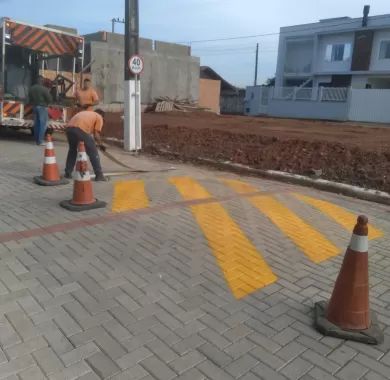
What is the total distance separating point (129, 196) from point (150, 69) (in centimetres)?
2292

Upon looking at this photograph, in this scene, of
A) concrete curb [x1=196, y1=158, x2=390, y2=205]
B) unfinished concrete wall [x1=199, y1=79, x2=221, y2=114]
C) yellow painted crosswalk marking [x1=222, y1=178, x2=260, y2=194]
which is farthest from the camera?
unfinished concrete wall [x1=199, y1=79, x2=221, y2=114]

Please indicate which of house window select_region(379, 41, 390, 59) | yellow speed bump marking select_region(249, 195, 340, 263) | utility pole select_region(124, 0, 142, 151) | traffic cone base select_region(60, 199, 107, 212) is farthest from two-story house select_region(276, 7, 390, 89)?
traffic cone base select_region(60, 199, 107, 212)

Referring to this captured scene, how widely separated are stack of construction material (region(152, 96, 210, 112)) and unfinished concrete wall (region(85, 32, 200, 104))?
0.65 meters

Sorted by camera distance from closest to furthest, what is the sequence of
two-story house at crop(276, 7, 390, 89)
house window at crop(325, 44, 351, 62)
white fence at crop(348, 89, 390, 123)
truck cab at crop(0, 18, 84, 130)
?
1. truck cab at crop(0, 18, 84, 130)
2. white fence at crop(348, 89, 390, 123)
3. two-story house at crop(276, 7, 390, 89)
4. house window at crop(325, 44, 351, 62)

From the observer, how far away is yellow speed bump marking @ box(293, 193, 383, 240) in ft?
18.3

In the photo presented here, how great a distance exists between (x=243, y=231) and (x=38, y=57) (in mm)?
9786

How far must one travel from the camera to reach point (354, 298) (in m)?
3.11

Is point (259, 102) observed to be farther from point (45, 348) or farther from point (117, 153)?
point (45, 348)

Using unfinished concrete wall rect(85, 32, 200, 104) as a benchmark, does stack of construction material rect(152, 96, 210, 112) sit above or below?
below

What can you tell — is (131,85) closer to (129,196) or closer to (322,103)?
(129,196)

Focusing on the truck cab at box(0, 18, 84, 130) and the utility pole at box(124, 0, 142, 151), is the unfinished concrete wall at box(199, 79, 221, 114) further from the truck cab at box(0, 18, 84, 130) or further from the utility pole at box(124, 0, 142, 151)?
the utility pole at box(124, 0, 142, 151)

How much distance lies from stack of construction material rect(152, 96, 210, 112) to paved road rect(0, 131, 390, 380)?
820 inches

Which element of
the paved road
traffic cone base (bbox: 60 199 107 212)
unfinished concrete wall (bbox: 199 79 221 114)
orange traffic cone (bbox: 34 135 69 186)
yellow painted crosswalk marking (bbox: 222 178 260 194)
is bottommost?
the paved road

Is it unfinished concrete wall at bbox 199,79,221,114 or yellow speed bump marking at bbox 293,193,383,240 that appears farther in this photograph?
unfinished concrete wall at bbox 199,79,221,114
